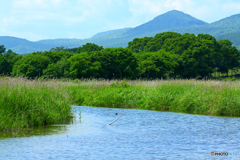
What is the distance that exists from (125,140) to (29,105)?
4.49 metres

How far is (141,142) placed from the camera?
37.8 feet

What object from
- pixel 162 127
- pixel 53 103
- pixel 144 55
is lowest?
pixel 162 127

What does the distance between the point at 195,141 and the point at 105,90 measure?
1644 centimetres

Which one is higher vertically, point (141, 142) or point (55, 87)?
point (55, 87)

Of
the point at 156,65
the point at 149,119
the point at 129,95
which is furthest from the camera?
the point at 156,65

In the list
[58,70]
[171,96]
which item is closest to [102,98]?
[171,96]

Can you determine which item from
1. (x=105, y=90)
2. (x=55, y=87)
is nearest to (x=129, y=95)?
(x=105, y=90)

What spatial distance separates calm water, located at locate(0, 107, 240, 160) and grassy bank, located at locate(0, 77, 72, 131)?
46 centimetres

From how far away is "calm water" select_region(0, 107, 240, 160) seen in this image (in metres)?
9.60

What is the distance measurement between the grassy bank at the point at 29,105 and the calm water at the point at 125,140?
0.46 m

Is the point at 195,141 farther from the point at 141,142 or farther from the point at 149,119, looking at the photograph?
the point at 149,119

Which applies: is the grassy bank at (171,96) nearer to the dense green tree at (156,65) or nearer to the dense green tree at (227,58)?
the dense green tree at (156,65)

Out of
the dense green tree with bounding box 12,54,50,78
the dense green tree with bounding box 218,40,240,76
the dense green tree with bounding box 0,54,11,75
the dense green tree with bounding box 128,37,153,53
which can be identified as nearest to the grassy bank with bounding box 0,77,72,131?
the dense green tree with bounding box 12,54,50,78

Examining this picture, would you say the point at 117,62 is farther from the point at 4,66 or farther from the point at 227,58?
the point at 227,58
